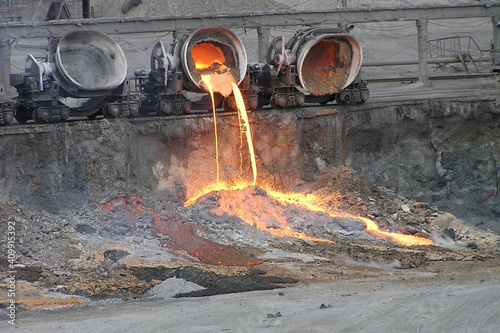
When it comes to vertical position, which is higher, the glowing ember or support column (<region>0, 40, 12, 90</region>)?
support column (<region>0, 40, 12, 90</region>)

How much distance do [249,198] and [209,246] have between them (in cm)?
248

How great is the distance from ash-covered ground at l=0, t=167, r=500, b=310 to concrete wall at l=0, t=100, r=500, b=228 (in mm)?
794

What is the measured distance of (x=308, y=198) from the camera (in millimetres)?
15875

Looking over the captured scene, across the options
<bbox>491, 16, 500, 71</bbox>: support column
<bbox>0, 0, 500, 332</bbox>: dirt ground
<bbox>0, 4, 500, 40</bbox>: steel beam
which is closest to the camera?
<bbox>0, 0, 500, 332</bbox>: dirt ground

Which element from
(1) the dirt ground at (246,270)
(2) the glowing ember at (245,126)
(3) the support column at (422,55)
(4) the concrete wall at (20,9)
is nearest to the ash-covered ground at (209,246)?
(1) the dirt ground at (246,270)

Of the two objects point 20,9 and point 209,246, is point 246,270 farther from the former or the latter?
point 20,9

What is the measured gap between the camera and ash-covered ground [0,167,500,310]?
400 inches

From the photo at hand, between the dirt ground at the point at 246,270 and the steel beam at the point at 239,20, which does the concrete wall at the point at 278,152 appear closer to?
the dirt ground at the point at 246,270

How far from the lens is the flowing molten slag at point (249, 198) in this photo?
46.3 feet

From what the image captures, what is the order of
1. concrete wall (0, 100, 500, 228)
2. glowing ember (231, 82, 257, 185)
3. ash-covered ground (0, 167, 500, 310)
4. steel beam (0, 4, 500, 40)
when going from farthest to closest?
steel beam (0, 4, 500, 40) → glowing ember (231, 82, 257, 185) → concrete wall (0, 100, 500, 228) → ash-covered ground (0, 167, 500, 310)

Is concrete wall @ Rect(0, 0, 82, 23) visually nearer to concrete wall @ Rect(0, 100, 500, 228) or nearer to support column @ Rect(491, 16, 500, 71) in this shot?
concrete wall @ Rect(0, 100, 500, 228)

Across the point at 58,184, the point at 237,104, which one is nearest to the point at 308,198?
the point at 237,104

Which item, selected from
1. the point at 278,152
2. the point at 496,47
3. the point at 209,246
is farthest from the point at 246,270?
the point at 496,47

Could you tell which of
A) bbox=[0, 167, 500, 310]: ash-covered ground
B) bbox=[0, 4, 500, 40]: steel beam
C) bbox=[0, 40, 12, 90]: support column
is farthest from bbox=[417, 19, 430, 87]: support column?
bbox=[0, 40, 12, 90]: support column
